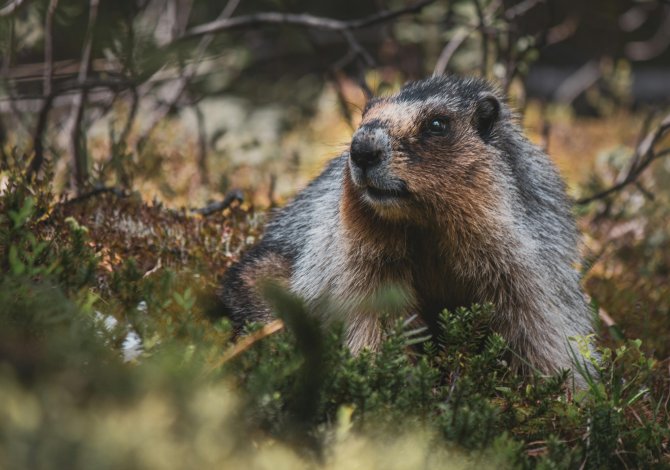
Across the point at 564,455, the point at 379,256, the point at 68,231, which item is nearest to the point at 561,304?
the point at 379,256

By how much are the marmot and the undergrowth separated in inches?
10.8

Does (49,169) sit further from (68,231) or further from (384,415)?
(384,415)

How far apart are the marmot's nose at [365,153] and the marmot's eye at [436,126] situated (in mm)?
439

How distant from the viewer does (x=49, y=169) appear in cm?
430

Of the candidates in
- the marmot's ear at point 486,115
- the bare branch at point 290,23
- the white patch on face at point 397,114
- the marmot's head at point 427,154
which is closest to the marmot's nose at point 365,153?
the marmot's head at point 427,154

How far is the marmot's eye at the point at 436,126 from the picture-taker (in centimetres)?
421

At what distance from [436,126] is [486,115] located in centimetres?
44

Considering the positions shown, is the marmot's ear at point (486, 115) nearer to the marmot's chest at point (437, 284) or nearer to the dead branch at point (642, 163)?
the marmot's chest at point (437, 284)

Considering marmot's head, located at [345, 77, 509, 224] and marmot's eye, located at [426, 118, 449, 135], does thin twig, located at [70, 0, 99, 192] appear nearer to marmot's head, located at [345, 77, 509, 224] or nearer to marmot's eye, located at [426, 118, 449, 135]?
marmot's head, located at [345, 77, 509, 224]

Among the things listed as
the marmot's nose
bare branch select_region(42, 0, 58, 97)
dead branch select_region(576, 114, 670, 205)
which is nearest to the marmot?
the marmot's nose

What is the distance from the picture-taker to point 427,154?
4.06 meters

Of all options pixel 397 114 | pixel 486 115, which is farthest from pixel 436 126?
pixel 486 115

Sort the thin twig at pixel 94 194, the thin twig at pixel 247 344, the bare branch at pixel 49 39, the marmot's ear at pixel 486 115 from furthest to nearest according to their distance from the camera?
the bare branch at pixel 49 39, the thin twig at pixel 94 194, the marmot's ear at pixel 486 115, the thin twig at pixel 247 344

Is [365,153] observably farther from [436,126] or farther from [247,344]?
[247,344]
